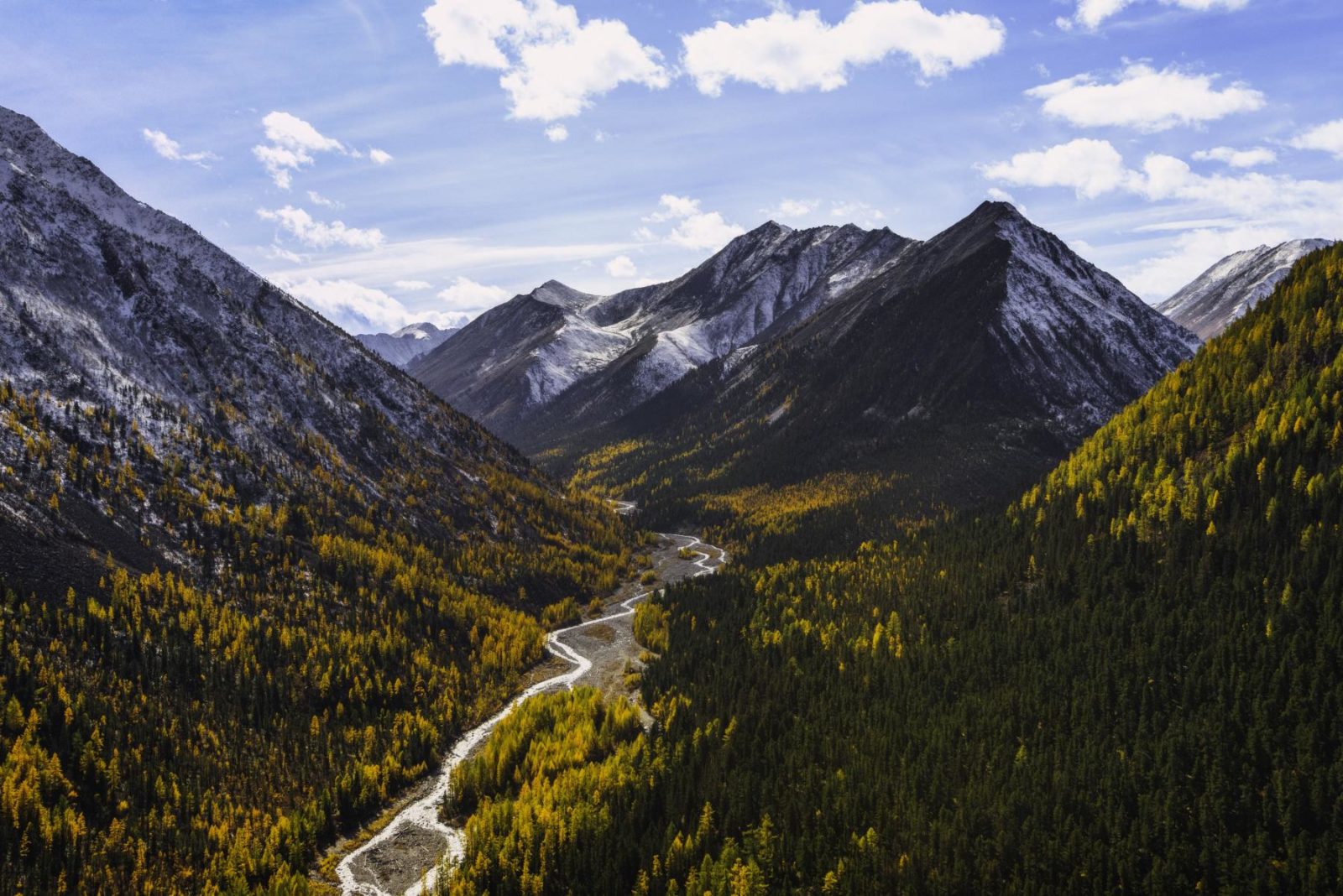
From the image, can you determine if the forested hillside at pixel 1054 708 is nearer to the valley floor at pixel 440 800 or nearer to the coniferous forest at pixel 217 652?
the valley floor at pixel 440 800

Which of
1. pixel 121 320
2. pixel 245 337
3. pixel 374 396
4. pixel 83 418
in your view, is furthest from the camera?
pixel 374 396

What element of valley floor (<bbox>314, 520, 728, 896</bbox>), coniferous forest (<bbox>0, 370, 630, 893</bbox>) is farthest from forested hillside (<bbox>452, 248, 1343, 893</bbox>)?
coniferous forest (<bbox>0, 370, 630, 893</bbox>)

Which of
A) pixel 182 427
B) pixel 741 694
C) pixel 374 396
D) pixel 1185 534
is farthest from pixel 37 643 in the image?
pixel 1185 534

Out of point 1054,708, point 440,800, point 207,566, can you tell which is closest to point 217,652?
point 207,566

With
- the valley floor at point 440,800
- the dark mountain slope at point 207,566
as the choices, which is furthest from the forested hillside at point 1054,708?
the dark mountain slope at point 207,566

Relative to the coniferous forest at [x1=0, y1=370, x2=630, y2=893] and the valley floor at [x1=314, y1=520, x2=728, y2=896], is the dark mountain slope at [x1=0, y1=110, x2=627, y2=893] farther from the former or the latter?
the valley floor at [x1=314, y1=520, x2=728, y2=896]

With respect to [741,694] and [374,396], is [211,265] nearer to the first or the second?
[374,396]
